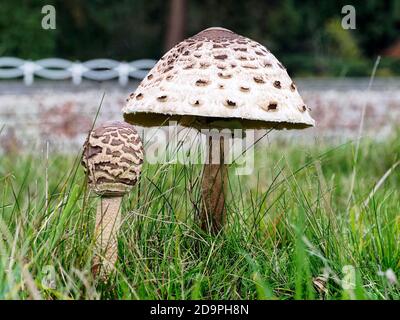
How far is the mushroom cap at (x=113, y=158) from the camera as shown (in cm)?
207

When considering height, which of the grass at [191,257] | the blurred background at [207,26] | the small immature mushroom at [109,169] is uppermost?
the small immature mushroom at [109,169]

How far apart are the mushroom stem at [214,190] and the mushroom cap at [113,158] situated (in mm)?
480

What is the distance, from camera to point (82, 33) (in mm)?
22297

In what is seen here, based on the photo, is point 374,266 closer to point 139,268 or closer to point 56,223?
point 139,268

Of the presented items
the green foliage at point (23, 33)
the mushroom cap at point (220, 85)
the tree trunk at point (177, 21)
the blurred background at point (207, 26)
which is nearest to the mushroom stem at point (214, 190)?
the mushroom cap at point (220, 85)

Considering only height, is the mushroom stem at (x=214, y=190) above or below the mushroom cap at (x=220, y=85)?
below

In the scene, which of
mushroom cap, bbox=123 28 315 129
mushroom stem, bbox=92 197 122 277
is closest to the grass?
mushroom stem, bbox=92 197 122 277

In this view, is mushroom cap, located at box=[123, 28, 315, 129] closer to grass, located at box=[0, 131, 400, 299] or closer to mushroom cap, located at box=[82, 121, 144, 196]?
mushroom cap, located at box=[82, 121, 144, 196]

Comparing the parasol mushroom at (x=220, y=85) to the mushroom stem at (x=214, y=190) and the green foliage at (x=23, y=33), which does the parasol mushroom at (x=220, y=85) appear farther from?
the green foliage at (x=23, y=33)

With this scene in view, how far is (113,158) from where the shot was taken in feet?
6.79

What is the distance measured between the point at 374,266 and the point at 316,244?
0.70 ft
